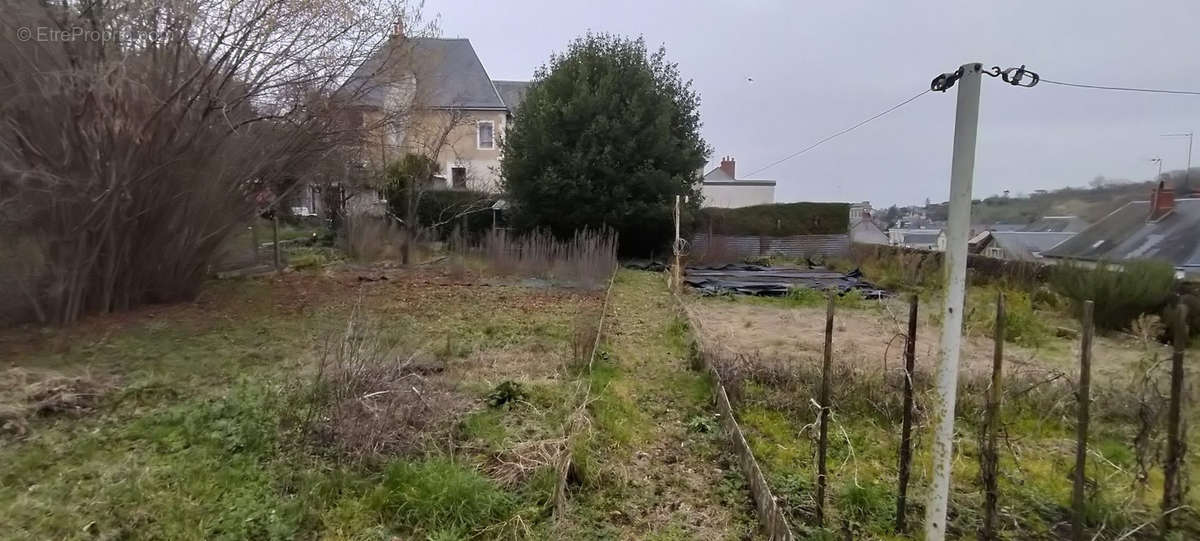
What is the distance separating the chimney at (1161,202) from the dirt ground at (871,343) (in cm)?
126

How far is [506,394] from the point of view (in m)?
4.12

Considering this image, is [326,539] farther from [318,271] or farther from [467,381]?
[318,271]

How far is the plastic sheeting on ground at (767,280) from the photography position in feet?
36.2

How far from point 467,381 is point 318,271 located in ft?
28.4

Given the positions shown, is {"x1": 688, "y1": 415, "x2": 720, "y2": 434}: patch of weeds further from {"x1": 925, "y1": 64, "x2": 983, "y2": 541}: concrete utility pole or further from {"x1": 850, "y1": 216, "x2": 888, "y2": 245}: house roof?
{"x1": 850, "y1": 216, "x2": 888, "y2": 245}: house roof

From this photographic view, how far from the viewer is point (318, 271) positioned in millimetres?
11758

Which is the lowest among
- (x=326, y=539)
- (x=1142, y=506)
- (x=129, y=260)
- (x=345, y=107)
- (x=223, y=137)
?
(x=326, y=539)

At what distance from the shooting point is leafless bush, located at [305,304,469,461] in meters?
3.11

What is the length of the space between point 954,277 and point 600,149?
571 inches

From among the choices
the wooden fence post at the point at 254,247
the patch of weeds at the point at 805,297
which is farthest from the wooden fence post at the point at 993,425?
the wooden fence post at the point at 254,247

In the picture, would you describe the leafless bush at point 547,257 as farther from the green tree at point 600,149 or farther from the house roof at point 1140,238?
the house roof at point 1140,238

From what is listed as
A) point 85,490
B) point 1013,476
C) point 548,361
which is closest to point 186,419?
point 85,490

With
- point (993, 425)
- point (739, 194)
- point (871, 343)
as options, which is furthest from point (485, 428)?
point (739, 194)

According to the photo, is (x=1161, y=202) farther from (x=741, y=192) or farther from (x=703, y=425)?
(x=741, y=192)
